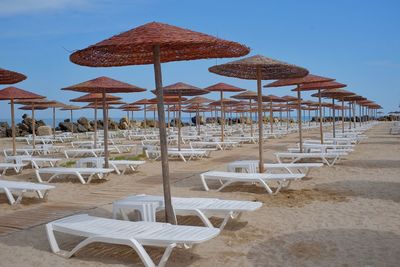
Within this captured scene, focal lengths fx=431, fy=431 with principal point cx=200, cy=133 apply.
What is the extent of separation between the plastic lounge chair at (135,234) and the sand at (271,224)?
22cm

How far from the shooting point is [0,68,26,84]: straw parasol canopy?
5.81 metres

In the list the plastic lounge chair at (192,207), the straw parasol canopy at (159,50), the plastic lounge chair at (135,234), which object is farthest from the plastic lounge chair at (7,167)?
the plastic lounge chair at (135,234)

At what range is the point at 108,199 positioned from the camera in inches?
241

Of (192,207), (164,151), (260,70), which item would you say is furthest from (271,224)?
(260,70)

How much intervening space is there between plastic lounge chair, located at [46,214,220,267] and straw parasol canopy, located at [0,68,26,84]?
278 centimetres

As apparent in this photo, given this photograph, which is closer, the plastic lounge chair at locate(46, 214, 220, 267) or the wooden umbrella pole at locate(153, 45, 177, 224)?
the plastic lounge chair at locate(46, 214, 220, 267)

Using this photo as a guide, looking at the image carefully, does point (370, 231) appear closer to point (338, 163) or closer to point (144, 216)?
point (144, 216)

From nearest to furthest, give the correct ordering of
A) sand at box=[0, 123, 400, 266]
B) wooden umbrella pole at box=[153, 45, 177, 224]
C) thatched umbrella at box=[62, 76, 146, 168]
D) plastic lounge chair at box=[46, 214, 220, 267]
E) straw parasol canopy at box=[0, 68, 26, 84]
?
plastic lounge chair at box=[46, 214, 220, 267] < sand at box=[0, 123, 400, 266] < wooden umbrella pole at box=[153, 45, 177, 224] < straw parasol canopy at box=[0, 68, 26, 84] < thatched umbrella at box=[62, 76, 146, 168]

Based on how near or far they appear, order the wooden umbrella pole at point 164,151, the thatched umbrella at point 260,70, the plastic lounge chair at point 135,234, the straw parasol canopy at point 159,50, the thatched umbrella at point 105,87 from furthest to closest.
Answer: the thatched umbrella at point 105,87 → the thatched umbrella at point 260,70 → the wooden umbrella pole at point 164,151 → the straw parasol canopy at point 159,50 → the plastic lounge chair at point 135,234

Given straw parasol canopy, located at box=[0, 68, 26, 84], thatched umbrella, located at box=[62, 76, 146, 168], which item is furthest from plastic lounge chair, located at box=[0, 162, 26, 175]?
straw parasol canopy, located at box=[0, 68, 26, 84]

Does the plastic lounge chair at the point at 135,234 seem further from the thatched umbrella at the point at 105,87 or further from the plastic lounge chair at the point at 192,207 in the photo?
the thatched umbrella at the point at 105,87

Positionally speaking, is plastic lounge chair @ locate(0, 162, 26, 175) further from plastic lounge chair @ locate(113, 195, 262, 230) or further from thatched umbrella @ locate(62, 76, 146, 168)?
plastic lounge chair @ locate(113, 195, 262, 230)

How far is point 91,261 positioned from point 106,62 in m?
2.22

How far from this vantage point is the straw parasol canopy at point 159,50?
12.0 feet
